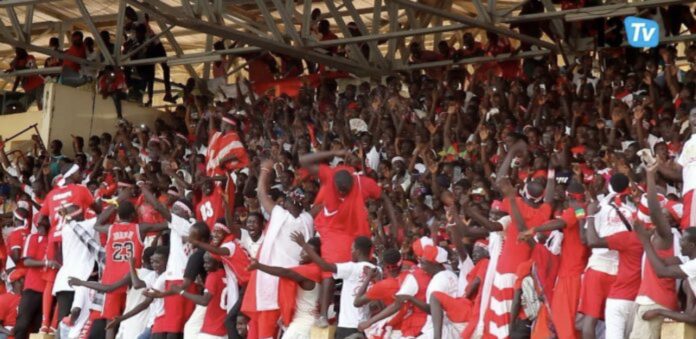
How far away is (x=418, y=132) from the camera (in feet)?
53.3

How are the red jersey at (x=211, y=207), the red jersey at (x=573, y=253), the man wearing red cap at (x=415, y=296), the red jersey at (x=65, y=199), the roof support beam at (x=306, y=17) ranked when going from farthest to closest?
the roof support beam at (x=306, y=17) < the red jersey at (x=65, y=199) < the red jersey at (x=211, y=207) < the man wearing red cap at (x=415, y=296) < the red jersey at (x=573, y=253)

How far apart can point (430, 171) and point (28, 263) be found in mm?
4504

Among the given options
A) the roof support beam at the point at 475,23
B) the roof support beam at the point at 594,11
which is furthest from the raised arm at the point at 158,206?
the roof support beam at the point at 594,11

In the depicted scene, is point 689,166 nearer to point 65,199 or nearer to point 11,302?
point 65,199

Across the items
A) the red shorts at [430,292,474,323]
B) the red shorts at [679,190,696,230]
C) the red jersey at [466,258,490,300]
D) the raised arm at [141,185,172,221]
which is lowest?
the red shorts at [430,292,474,323]

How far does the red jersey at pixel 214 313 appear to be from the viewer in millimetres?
12758

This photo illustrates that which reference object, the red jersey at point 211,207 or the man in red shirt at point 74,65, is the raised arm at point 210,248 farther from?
the man in red shirt at point 74,65

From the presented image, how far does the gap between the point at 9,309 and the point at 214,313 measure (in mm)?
4069

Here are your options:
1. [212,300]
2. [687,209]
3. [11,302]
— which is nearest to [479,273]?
[687,209]

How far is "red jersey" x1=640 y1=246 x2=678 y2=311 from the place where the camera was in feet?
34.2

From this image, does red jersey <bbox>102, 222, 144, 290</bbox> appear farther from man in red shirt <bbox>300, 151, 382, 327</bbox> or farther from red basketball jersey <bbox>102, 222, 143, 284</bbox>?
man in red shirt <bbox>300, 151, 382, 327</bbox>

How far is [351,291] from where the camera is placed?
11.9 m

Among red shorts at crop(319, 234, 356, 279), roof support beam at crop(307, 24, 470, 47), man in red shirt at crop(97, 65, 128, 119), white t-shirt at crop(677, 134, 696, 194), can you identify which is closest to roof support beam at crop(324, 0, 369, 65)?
roof support beam at crop(307, 24, 470, 47)

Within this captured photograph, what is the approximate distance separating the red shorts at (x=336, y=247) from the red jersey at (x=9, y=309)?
5.17 m
